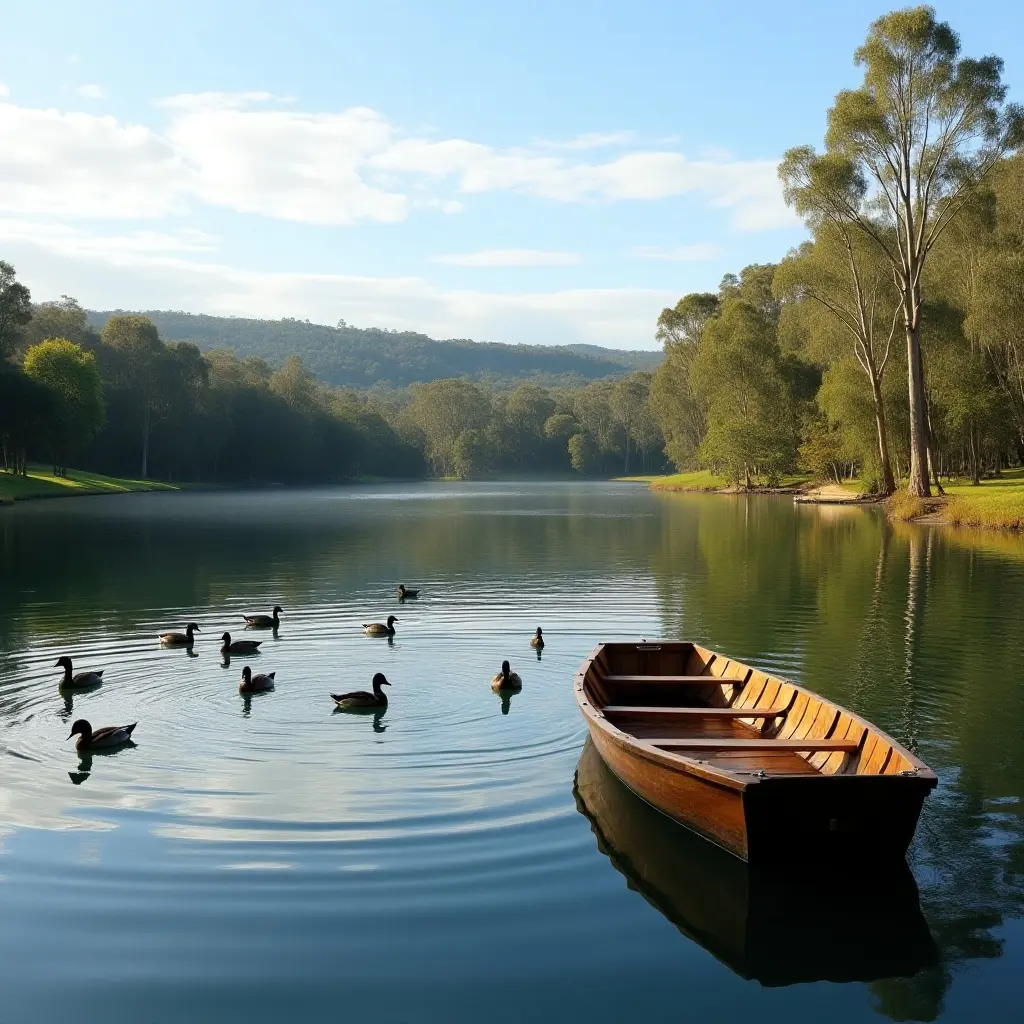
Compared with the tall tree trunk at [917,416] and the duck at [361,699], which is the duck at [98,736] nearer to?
the duck at [361,699]

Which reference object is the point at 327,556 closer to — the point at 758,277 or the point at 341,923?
the point at 341,923

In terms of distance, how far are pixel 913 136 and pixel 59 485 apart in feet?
241

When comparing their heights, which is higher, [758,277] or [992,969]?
[758,277]

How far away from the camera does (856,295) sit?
64688 mm

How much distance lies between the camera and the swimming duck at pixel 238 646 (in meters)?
19.9

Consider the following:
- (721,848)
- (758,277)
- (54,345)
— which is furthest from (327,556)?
(758,277)

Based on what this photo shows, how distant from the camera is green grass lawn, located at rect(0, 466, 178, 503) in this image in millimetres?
82750

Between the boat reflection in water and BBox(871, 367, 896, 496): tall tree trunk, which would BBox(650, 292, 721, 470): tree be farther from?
the boat reflection in water

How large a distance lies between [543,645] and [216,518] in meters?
48.2

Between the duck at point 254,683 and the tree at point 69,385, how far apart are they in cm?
8039

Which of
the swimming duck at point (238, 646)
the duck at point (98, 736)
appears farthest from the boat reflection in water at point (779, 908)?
the swimming duck at point (238, 646)

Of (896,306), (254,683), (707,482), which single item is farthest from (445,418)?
(254,683)

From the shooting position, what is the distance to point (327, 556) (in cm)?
4041

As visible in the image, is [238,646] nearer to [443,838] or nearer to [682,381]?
[443,838]
